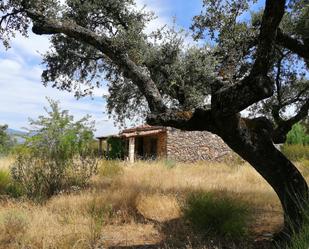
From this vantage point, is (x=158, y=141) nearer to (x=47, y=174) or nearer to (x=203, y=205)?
(x=47, y=174)

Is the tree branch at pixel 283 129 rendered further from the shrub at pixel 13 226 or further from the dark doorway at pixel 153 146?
the dark doorway at pixel 153 146

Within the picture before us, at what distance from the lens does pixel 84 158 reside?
1152 centimetres

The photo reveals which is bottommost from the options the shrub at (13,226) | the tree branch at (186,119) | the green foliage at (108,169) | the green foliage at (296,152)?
the shrub at (13,226)

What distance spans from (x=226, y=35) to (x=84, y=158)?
5901 mm

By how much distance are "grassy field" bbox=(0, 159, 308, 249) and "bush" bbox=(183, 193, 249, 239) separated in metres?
0.05

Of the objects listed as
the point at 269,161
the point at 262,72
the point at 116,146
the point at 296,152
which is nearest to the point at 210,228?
the point at 269,161

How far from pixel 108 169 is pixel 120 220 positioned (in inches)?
217

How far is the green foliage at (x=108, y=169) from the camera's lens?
1305 centimetres

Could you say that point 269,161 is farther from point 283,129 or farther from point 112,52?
point 112,52

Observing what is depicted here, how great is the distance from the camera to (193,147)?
27.4 meters

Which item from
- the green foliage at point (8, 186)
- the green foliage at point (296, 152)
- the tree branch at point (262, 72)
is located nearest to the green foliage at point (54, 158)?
the green foliage at point (8, 186)

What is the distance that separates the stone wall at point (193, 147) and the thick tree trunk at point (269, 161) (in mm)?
20020

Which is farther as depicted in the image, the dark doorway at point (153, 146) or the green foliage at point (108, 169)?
the dark doorway at point (153, 146)

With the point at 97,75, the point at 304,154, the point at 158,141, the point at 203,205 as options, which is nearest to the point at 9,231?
the point at 203,205
